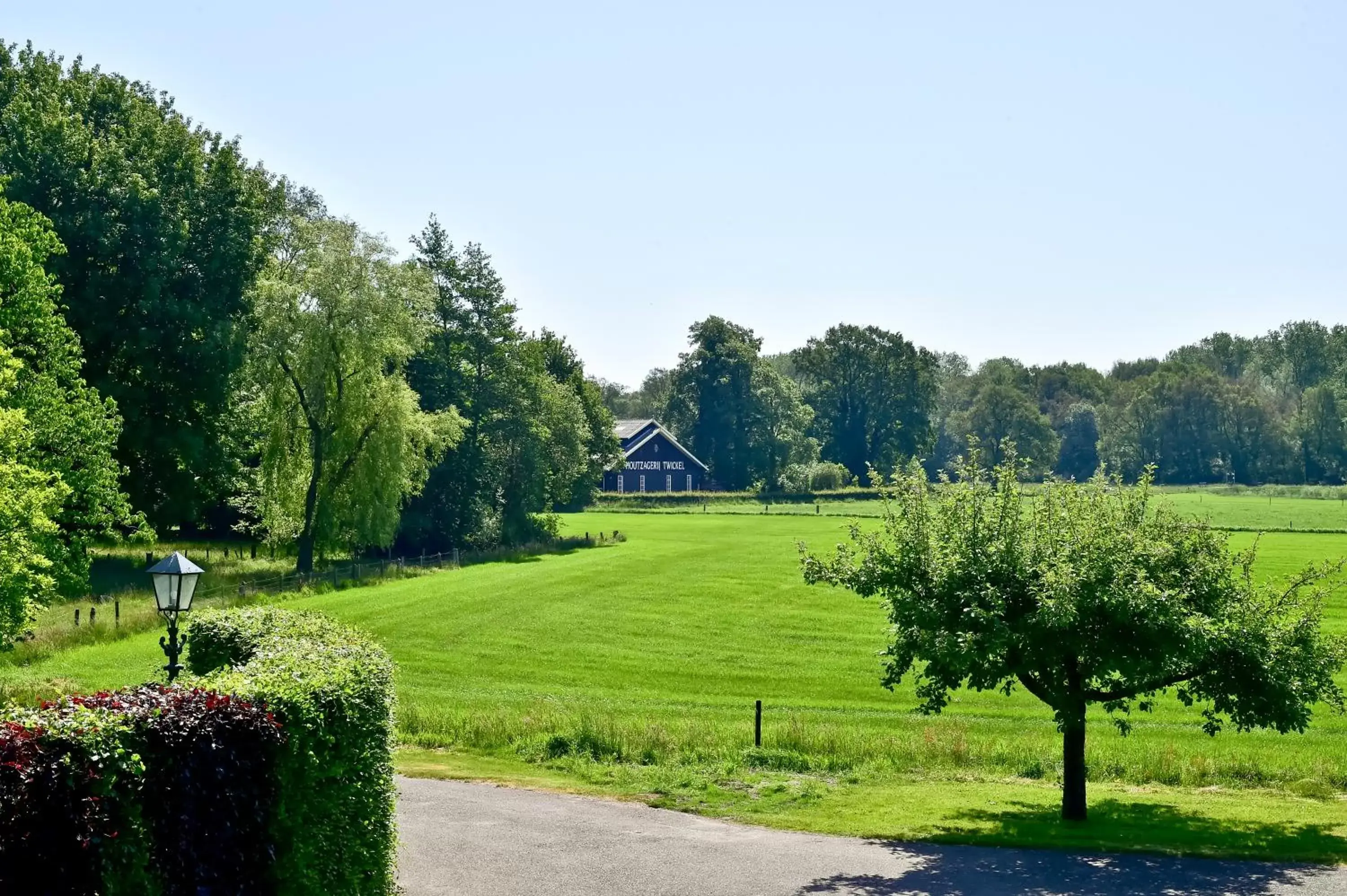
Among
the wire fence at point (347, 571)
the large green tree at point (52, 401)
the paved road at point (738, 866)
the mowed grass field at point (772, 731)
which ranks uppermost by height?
the large green tree at point (52, 401)

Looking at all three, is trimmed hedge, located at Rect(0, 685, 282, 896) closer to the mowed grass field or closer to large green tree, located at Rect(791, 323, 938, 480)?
the mowed grass field

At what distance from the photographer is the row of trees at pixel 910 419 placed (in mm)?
138375

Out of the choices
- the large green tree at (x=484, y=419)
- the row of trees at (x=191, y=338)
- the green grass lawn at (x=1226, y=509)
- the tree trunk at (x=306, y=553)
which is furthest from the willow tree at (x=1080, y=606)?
the green grass lawn at (x=1226, y=509)

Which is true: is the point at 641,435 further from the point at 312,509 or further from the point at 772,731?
the point at 772,731

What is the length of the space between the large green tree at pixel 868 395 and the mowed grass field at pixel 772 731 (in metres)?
94.4

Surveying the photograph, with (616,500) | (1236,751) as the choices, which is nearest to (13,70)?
(1236,751)

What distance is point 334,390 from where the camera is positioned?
5666 cm

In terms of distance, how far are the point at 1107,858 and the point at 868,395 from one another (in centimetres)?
13403

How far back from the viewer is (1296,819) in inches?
771

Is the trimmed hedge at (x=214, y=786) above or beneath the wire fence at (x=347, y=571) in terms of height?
above

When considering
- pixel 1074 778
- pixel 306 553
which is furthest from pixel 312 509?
pixel 1074 778

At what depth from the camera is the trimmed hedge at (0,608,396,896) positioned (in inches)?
359

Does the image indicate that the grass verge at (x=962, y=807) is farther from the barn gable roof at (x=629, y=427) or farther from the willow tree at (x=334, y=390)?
the barn gable roof at (x=629, y=427)

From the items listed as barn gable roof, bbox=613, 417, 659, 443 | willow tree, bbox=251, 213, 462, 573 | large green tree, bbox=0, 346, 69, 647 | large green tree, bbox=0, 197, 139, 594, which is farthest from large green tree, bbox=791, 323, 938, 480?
large green tree, bbox=0, 346, 69, 647
